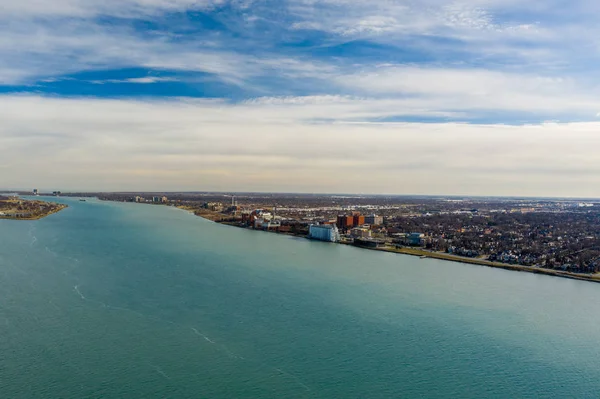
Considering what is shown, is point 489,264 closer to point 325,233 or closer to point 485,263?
point 485,263

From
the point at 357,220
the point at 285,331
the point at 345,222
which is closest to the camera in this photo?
the point at 285,331

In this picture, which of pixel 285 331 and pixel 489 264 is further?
pixel 489 264

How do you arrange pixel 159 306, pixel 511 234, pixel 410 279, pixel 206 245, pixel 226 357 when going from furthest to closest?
1. pixel 511 234
2. pixel 206 245
3. pixel 410 279
4. pixel 159 306
5. pixel 226 357

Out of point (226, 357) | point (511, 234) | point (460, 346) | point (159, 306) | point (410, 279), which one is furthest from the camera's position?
point (511, 234)

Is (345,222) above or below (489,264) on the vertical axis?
above

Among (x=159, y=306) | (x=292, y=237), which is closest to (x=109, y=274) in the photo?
(x=159, y=306)

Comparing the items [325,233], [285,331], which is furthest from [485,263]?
[285,331]

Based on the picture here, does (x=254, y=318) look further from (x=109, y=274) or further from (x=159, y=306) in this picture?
(x=109, y=274)

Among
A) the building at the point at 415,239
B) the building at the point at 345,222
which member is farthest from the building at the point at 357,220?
the building at the point at 415,239
